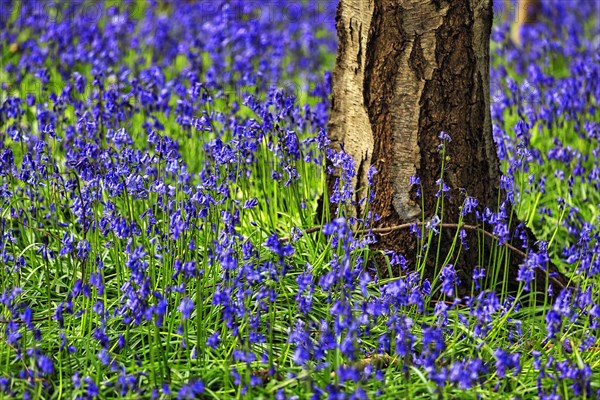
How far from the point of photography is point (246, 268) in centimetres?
299

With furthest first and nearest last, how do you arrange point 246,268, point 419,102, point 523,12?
1. point 523,12
2. point 419,102
3. point 246,268

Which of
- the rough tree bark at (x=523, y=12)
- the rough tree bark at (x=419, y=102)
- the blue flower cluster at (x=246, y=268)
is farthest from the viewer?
the rough tree bark at (x=523, y=12)

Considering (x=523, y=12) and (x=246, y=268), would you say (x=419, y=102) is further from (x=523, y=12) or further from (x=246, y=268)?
(x=523, y=12)

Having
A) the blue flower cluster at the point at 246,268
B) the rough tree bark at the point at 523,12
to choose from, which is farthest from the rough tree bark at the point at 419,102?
the rough tree bark at the point at 523,12

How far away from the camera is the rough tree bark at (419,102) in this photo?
12.6 feet

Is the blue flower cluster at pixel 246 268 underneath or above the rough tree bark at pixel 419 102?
underneath

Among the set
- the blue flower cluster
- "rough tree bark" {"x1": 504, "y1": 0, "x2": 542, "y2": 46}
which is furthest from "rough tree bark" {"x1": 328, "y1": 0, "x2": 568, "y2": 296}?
"rough tree bark" {"x1": 504, "y1": 0, "x2": 542, "y2": 46}

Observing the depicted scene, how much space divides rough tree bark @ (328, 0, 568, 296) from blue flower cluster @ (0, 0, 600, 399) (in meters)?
0.10

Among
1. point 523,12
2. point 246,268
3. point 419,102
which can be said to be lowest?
point 246,268

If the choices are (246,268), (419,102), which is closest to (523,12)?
(419,102)

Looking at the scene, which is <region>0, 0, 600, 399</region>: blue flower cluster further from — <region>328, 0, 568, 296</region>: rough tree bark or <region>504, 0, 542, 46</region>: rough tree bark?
<region>504, 0, 542, 46</region>: rough tree bark

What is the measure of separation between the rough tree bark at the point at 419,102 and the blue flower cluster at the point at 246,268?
10 cm

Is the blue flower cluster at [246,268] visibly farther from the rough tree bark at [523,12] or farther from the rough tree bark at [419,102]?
the rough tree bark at [523,12]

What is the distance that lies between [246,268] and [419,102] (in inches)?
52.9
